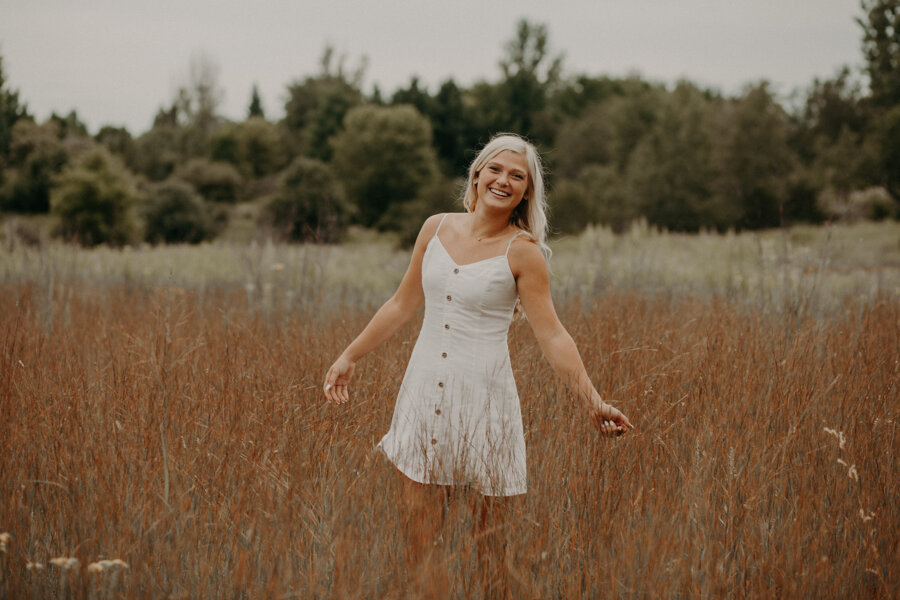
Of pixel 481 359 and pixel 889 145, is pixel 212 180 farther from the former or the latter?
pixel 481 359

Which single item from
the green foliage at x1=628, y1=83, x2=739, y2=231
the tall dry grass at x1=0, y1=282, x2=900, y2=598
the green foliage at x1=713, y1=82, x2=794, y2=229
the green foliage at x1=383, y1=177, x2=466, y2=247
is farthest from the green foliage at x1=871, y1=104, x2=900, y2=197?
the tall dry grass at x1=0, y1=282, x2=900, y2=598

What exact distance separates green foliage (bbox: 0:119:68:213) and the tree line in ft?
0.20

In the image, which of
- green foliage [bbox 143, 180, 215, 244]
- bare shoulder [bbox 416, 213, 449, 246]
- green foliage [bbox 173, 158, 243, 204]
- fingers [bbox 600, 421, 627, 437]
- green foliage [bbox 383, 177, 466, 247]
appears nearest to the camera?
fingers [bbox 600, 421, 627, 437]

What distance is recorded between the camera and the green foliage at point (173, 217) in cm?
2406

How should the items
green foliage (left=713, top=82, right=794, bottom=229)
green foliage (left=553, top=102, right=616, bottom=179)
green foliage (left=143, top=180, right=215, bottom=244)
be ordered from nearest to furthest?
green foliage (left=143, top=180, right=215, bottom=244) < green foliage (left=713, top=82, right=794, bottom=229) < green foliage (left=553, top=102, right=616, bottom=179)

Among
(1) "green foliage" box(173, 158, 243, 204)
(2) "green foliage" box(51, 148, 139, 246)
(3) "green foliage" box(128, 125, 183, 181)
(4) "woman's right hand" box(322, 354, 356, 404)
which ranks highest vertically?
(3) "green foliage" box(128, 125, 183, 181)

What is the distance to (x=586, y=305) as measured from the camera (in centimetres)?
613

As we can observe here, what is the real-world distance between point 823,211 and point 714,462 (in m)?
28.5

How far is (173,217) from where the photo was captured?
24047 millimetres

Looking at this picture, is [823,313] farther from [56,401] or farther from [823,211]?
[823,211]

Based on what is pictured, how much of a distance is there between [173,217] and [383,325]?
2382cm

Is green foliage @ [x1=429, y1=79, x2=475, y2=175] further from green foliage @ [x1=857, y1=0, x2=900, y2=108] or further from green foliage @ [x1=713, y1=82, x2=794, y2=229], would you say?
green foliage @ [x1=857, y1=0, x2=900, y2=108]

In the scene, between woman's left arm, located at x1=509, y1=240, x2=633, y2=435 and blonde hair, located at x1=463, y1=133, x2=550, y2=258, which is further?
blonde hair, located at x1=463, y1=133, x2=550, y2=258

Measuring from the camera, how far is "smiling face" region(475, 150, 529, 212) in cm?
225
